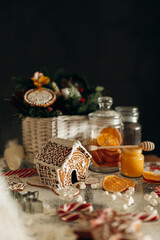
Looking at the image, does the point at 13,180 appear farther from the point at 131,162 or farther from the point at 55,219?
the point at 131,162

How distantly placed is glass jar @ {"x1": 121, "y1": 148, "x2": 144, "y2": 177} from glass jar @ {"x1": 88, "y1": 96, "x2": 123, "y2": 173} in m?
0.10

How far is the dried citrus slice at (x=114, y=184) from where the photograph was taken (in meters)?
1.19

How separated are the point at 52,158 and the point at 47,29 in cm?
143

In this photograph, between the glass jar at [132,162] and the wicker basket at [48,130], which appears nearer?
the glass jar at [132,162]

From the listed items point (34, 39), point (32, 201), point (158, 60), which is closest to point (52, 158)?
point (32, 201)

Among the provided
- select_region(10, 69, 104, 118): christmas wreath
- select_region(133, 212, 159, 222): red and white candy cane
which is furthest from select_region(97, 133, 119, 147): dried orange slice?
select_region(133, 212, 159, 222): red and white candy cane

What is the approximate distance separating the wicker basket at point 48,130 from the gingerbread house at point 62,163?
22 cm

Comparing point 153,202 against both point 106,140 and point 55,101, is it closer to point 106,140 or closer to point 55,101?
point 106,140

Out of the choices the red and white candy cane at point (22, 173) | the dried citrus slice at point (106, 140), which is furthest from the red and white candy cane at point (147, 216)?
the red and white candy cane at point (22, 173)

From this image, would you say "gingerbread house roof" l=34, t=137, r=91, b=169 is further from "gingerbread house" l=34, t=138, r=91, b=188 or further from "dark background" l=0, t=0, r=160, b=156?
"dark background" l=0, t=0, r=160, b=156

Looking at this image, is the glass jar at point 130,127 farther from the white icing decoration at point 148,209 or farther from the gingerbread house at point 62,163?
the white icing decoration at point 148,209

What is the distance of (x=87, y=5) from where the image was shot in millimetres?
2230

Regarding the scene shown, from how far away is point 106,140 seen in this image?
140 centimetres

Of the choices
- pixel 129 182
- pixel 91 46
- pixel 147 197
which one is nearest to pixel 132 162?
pixel 129 182
